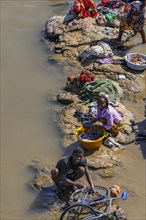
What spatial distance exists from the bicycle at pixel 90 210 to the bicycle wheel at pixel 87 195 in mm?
36

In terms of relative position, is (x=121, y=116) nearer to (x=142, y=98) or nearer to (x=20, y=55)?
(x=142, y=98)

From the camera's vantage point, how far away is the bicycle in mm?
6094

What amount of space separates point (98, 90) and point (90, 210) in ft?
10.8

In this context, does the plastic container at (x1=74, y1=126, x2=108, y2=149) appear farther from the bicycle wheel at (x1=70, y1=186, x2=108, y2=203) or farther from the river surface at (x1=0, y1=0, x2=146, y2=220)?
the bicycle wheel at (x1=70, y1=186, x2=108, y2=203)

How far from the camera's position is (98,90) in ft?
29.0

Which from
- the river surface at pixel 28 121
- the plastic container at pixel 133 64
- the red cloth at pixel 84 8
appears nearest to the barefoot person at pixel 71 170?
the river surface at pixel 28 121

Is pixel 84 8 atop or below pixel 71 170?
atop

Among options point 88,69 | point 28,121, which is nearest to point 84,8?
point 88,69

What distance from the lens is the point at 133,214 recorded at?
264 inches

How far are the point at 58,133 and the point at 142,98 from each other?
2.23 m

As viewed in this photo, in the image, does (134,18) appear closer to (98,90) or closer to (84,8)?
(84,8)

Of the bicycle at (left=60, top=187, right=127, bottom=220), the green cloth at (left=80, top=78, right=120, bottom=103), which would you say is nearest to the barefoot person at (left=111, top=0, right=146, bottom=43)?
the green cloth at (left=80, top=78, right=120, bottom=103)

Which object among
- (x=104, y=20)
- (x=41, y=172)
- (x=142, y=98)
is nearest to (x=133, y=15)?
(x=104, y=20)

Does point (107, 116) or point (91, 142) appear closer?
point (91, 142)
